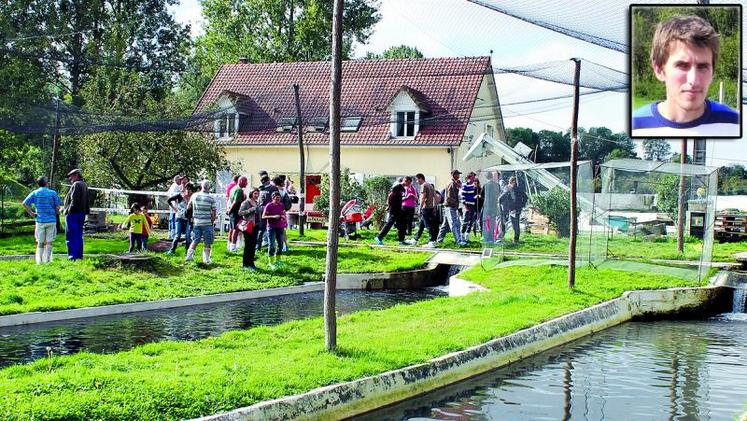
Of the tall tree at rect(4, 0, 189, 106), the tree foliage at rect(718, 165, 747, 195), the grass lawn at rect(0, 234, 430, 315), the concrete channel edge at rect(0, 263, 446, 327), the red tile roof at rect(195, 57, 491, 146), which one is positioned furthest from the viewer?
the tall tree at rect(4, 0, 189, 106)

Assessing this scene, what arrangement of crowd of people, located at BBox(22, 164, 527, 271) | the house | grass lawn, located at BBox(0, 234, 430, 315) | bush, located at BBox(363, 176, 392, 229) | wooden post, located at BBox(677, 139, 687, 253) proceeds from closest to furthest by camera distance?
1. grass lawn, located at BBox(0, 234, 430, 315)
2. crowd of people, located at BBox(22, 164, 527, 271)
3. wooden post, located at BBox(677, 139, 687, 253)
4. bush, located at BBox(363, 176, 392, 229)
5. the house

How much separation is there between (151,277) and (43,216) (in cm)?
246

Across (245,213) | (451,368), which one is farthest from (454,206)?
(451,368)

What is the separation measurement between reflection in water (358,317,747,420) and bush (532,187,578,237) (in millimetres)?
5402

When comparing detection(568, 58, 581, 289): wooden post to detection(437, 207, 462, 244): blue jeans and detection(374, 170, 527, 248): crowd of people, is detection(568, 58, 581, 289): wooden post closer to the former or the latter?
detection(374, 170, 527, 248): crowd of people

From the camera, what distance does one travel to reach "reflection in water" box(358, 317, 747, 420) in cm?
961

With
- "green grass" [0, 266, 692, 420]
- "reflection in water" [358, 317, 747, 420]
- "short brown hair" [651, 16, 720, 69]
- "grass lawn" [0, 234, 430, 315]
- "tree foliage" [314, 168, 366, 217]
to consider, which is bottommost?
"reflection in water" [358, 317, 747, 420]

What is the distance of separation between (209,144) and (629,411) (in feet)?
81.2

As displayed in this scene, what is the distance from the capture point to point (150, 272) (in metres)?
18.1

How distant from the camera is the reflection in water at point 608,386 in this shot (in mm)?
9609

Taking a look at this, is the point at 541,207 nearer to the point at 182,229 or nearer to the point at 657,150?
the point at 182,229

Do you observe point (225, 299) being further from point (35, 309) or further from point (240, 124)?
point (240, 124)

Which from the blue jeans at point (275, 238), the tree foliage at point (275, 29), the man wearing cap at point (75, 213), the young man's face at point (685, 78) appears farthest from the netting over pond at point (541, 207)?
the tree foliage at point (275, 29)

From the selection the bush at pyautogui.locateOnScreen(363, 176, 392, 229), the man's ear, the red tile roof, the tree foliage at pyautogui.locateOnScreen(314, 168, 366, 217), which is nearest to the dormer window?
the red tile roof
